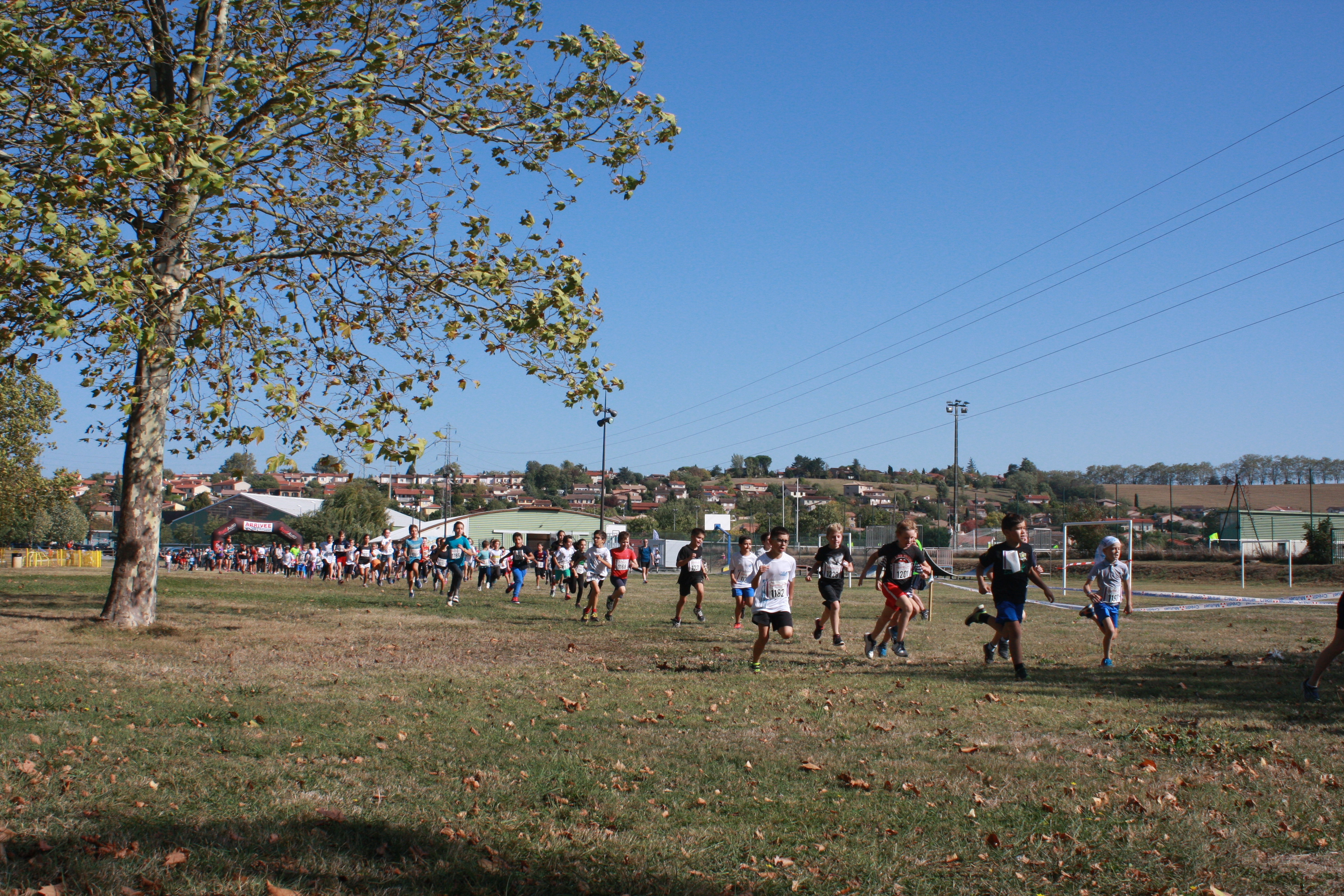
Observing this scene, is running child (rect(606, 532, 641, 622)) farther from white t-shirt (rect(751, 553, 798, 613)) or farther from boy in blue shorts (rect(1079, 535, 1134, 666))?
boy in blue shorts (rect(1079, 535, 1134, 666))

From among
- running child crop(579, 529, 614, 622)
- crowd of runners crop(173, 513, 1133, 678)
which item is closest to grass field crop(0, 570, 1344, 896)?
crowd of runners crop(173, 513, 1133, 678)

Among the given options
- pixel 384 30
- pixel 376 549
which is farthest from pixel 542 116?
pixel 376 549

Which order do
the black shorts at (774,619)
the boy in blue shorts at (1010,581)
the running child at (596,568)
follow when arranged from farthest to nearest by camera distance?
the running child at (596,568), the black shorts at (774,619), the boy in blue shorts at (1010,581)

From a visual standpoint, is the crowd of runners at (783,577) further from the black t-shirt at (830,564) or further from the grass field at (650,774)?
the grass field at (650,774)

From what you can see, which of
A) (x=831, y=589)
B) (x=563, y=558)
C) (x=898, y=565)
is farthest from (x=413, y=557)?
(x=898, y=565)

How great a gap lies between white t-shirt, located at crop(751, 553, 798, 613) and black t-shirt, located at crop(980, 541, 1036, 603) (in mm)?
2260

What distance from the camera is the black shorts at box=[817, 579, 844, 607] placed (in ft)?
48.5

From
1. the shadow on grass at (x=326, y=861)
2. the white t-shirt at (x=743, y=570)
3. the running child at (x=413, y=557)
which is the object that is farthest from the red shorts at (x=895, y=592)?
the running child at (x=413, y=557)

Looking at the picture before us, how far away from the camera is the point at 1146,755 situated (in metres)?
7.42

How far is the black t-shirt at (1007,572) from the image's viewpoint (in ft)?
38.4

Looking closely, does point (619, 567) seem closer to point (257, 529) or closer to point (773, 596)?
point (773, 596)

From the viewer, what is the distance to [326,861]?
183 inches

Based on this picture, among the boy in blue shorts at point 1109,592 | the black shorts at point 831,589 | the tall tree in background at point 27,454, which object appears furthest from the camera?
the tall tree in background at point 27,454

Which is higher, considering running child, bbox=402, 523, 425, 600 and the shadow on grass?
running child, bbox=402, 523, 425, 600
